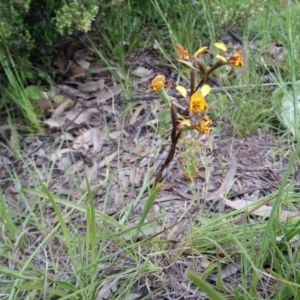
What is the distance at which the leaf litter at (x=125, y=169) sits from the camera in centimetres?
133

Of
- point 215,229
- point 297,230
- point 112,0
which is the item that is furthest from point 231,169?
point 112,0

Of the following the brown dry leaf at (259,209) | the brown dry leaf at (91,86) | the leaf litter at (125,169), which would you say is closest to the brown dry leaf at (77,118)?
the leaf litter at (125,169)

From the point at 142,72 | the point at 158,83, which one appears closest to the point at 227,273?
the point at 158,83

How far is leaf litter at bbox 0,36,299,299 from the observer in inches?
52.3

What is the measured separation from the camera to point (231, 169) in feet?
5.00

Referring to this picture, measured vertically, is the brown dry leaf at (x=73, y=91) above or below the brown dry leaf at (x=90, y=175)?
above

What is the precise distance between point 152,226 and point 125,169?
31 cm

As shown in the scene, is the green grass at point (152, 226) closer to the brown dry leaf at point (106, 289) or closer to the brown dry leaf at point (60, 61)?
the brown dry leaf at point (106, 289)

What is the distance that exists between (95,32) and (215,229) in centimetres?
103

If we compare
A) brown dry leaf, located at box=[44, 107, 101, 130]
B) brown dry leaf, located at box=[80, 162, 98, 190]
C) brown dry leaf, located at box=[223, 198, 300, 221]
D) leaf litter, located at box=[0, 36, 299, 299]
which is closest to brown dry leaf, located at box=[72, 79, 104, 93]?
leaf litter, located at box=[0, 36, 299, 299]

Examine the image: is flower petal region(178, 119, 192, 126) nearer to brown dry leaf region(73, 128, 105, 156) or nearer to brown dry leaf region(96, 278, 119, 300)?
brown dry leaf region(96, 278, 119, 300)

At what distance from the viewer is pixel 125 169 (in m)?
1.60

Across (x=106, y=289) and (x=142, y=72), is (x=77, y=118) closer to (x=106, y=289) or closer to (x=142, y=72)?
(x=142, y=72)

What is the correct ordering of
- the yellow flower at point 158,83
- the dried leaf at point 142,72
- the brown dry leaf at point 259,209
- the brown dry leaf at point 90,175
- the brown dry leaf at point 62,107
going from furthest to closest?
the dried leaf at point 142,72, the brown dry leaf at point 62,107, the brown dry leaf at point 90,175, the brown dry leaf at point 259,209, the yellow flower at point 158,83
